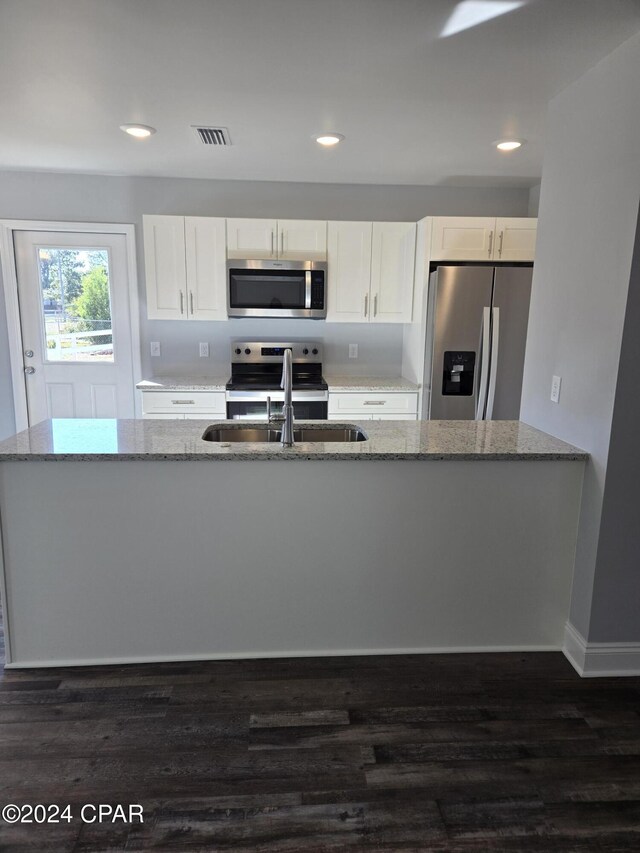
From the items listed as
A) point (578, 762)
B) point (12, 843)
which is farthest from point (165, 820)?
point (578, 762)

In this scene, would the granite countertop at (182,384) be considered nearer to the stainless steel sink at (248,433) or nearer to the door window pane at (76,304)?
the door window pane at (76,304)

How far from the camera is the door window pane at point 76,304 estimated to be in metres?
4.17

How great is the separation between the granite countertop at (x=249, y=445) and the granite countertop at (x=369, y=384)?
4.93 ft

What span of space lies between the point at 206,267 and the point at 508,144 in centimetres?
214

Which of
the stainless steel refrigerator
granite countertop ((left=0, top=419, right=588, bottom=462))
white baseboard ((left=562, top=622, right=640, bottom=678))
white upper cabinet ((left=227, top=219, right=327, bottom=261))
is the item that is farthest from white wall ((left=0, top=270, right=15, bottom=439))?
white baseboard ((left=562, top=622, right=640, bottom=678))

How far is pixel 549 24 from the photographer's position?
176 centimetres

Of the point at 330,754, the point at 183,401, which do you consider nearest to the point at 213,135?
the point at 183,401

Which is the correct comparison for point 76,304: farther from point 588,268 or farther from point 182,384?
point 588,268

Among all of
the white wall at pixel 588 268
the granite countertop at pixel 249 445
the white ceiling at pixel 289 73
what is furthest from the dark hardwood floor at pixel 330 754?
the white ceiling at pixel 289 73

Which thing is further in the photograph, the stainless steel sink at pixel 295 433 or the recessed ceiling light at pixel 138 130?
the recessed ceiling light at pixel 138 130

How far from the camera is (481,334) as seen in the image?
3588 millimetres

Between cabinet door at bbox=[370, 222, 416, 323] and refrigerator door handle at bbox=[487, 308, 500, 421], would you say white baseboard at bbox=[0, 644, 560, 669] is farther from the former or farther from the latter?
cabinet door at bbox=[370, 222, 416, 323]

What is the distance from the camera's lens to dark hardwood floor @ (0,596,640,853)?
4.78 feet

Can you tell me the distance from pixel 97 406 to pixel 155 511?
260 centimetres
